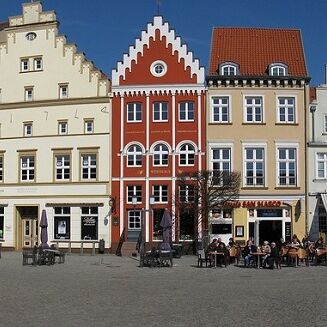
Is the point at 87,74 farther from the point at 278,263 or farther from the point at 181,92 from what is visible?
the point at 278,263

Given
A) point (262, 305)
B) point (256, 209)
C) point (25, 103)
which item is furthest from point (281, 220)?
point (262, 305)

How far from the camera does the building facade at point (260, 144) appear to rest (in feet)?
136

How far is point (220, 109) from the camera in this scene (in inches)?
1672

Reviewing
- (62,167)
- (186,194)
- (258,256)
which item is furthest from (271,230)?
(62,167)

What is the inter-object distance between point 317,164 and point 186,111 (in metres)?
9.10

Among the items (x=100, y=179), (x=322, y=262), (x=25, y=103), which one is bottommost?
(x=322, y=262)

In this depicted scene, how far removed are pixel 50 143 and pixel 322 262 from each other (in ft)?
69.0

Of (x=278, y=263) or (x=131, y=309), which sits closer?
(x=131, y=309)

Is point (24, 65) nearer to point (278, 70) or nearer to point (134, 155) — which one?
point (134, 155)

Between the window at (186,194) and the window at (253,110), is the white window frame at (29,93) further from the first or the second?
the window at (253,110)

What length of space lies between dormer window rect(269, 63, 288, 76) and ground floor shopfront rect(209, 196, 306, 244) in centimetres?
815

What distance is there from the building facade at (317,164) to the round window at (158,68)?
32.3 ft

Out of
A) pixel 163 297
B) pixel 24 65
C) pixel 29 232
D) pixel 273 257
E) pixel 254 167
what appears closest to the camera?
pixel 163 297

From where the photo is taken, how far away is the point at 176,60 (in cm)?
4281
